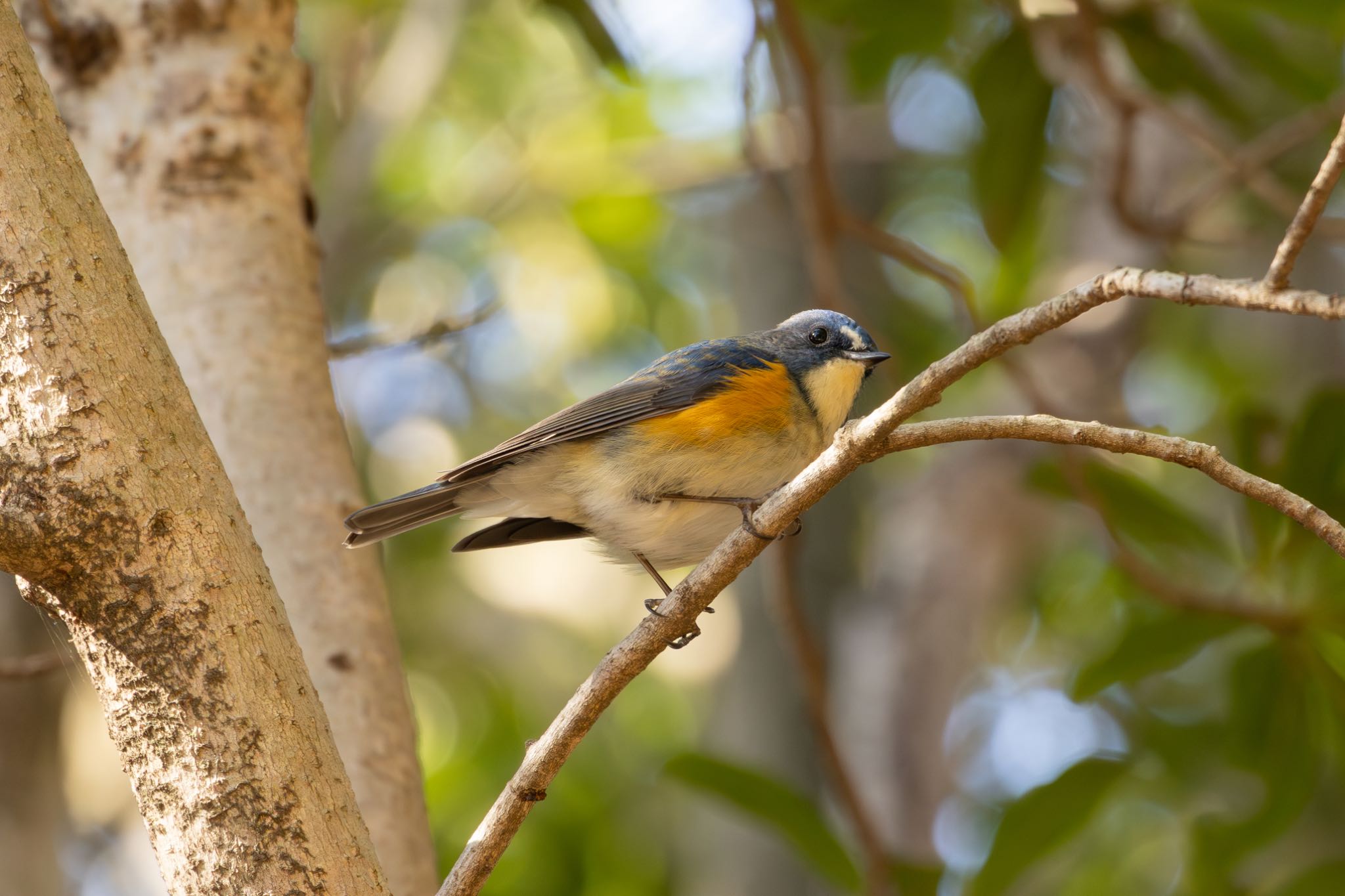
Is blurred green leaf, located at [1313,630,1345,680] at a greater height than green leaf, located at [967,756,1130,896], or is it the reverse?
blurred green leaf, located at [1313,630,1345,680]

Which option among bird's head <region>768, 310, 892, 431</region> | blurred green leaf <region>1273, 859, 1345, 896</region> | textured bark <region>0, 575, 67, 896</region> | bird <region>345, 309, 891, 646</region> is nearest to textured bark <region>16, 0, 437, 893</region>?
bird <region>345, 309, 891, 646</region>

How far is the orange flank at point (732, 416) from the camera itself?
3482 mm

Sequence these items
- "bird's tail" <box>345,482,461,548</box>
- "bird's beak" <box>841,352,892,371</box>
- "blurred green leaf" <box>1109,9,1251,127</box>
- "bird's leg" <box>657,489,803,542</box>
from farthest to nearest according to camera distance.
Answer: "blurred green leaf" <box>1109,9,1251,127</box>
"bird's beak" <box>841,352,892,371</box>
"bird's leg" <box>657,489,803,542</box>
"bird's tail" <box>345,482,461,548</box>

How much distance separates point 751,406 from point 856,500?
4.48m

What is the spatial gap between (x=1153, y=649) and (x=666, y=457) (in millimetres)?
1837

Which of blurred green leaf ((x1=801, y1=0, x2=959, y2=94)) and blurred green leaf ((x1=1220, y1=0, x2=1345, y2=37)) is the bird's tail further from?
blurred green leaf ((x1=1220, y1=0, x2=1345, y2=37))

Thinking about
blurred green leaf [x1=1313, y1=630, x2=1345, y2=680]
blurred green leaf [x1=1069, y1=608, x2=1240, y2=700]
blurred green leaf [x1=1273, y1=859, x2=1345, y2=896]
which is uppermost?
blurred green leaf [x1=1069, y1=608, x2=1240, y2=700]

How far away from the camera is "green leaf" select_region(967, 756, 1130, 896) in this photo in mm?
3977

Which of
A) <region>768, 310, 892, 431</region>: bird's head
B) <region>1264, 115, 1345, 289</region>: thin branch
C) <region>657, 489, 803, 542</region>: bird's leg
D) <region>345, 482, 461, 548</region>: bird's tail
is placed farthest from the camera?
<region>768, 310, 892, 431</region>: bird's head

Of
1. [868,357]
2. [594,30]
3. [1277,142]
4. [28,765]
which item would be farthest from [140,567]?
[1277,142]

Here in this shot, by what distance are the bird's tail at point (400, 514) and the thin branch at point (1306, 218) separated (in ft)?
6.64

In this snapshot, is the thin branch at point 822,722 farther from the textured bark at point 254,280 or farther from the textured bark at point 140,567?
the textured bark at point 140,567

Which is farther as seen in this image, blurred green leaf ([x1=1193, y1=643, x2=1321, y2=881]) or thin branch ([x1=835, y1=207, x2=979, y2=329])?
thin branch ([x1=835, y1=207, x2=979, y2=329])

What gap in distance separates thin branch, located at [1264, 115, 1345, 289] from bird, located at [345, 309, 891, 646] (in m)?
1.75
